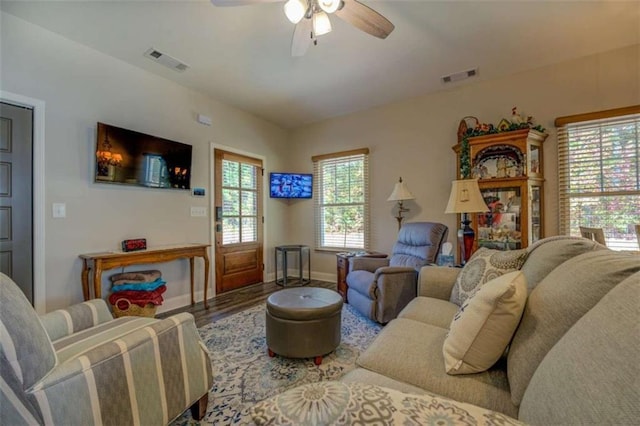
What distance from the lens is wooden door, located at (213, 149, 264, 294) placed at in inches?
157

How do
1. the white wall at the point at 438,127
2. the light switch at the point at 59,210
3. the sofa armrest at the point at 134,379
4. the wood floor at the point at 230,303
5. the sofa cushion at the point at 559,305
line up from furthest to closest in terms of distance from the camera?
Answer: the wood floor at the point at 230,303 < the white wall at the point at 438,127 < the light switch at the point at 59,210 < the sofa armrest at the point at 134,379 < the sofa cushion at the point at 559,305

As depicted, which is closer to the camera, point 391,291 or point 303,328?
point 303,328

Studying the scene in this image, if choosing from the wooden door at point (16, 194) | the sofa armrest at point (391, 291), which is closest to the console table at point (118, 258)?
the wooden door at point (16, 194)

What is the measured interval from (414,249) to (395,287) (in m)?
0.79

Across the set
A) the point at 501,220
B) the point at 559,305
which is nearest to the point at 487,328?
the point at 559,305

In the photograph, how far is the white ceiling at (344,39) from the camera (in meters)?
2.23

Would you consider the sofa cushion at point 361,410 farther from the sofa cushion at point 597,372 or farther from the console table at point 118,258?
the console table at point 118,258

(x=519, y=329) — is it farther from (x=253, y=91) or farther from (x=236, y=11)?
(x=253, y=91)

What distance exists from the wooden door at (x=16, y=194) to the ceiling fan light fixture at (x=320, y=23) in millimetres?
2588

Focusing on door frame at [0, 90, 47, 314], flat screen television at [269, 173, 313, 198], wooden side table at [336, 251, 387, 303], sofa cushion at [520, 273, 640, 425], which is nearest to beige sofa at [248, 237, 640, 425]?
sofa cushion at [520, 273, 640, 425]

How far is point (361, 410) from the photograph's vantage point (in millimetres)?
587

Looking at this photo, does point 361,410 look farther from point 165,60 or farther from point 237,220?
point 237,220

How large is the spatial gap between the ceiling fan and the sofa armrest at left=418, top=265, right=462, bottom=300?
6.20 feet

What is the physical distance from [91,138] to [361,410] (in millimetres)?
3413
